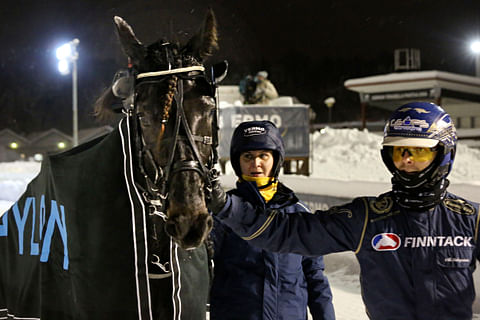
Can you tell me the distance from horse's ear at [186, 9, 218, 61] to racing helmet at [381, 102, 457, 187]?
96 cm

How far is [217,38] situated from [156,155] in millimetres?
707

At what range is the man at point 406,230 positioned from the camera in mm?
1905

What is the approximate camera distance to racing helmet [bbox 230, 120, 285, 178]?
2844 millimetres

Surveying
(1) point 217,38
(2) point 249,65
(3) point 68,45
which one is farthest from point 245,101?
(2) point 249,65

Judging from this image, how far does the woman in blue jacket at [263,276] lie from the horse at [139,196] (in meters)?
0.14

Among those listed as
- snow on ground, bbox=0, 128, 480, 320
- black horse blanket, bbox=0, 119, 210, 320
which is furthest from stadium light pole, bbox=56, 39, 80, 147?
black horse blanket, bbox=0, 119, 210, 320

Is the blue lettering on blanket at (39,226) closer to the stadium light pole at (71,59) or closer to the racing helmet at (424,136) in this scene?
the racing helmet at (424,136)

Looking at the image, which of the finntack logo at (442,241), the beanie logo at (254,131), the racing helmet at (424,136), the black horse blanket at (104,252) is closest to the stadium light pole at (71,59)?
the black horse blanket at (104,252)

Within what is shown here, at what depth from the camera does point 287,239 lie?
2.08 m

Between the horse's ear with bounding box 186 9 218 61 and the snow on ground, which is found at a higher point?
the horse's ear with bounding box 186 9 218 61

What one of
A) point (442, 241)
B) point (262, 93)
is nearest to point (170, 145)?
point (442, 241)

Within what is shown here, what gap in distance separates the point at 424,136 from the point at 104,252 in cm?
159

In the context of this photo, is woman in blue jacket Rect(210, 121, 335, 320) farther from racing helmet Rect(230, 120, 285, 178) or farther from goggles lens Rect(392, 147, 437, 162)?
goggles lens Rect(392, 147, 437, 162)

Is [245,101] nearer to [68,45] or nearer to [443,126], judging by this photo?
Result: [68,45]
